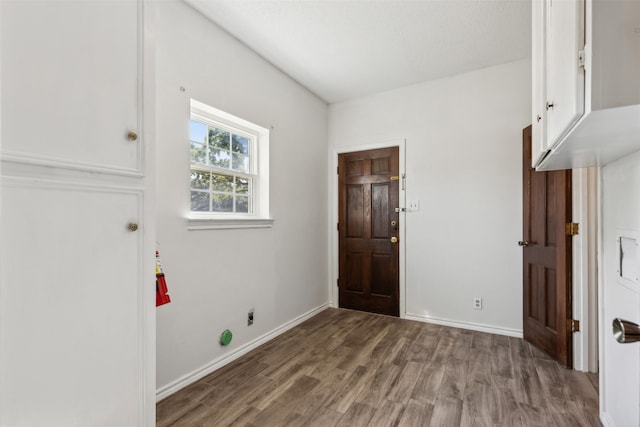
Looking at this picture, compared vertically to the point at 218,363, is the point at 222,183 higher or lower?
higher

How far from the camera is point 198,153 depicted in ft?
7.61

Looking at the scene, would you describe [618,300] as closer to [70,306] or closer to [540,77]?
[540,77]

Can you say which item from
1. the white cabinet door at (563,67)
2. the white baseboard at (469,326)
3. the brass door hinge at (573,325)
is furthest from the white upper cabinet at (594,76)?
the white baseboard at (469,326)

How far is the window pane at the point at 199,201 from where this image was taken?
2258 millimetres

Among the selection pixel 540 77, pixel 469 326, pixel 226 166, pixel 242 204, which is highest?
pixel 540 77

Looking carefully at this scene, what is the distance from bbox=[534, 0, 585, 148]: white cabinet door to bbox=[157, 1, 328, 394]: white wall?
80.4 inches

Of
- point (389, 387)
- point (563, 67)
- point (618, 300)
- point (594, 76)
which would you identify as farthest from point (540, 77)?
point (389, 387)

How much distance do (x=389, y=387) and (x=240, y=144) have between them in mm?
2330

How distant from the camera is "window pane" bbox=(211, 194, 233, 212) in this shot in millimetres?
2453

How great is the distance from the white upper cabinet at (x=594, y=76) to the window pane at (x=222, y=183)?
86.7 inches

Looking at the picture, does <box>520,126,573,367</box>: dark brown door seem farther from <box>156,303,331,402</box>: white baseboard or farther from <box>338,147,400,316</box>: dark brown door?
<box>156,303,331,402</box>: white baseboard

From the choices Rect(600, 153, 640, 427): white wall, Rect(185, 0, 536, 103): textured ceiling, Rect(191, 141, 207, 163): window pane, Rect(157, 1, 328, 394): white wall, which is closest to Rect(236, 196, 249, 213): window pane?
Rect(157, 1, 328, 394): white wall

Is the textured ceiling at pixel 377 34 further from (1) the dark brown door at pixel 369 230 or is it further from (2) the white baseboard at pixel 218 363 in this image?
(2) the white baseboard at pixel 218 363

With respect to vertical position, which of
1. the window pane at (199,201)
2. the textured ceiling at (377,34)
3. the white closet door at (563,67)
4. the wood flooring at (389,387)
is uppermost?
the textured ceiling at (377,34)
